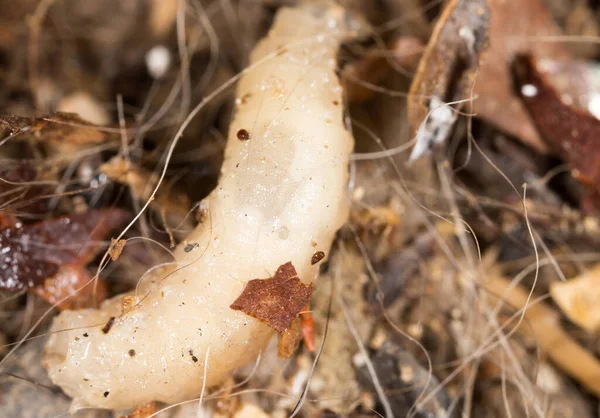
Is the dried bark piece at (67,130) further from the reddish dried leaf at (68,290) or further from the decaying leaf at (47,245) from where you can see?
the reddish dried leaf at (68,290)

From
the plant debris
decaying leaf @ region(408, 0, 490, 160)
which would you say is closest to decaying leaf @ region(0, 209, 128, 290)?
decaying leaf @ region(408, 0, 490, 160)

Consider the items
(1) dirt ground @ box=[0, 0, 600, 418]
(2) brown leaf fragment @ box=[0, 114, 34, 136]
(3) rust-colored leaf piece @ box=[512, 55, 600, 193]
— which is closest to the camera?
(2) brown leaf fragment @ box=[0, 114, 34, 136]

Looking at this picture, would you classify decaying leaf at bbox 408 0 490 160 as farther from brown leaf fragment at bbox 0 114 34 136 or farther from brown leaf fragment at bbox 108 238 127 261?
brown leaf fragment at bbox 0 114 34 136

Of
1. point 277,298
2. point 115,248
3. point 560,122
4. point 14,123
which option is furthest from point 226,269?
point 560,122

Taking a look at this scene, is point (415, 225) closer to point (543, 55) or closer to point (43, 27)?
point (543, 55)

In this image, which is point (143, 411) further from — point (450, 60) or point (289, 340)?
point (450, 60)
